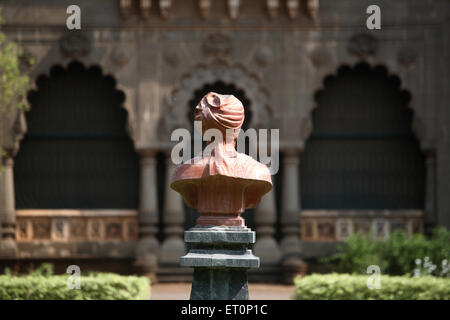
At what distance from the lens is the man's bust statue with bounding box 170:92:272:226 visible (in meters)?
10.5

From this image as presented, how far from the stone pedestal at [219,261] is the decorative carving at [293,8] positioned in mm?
12084

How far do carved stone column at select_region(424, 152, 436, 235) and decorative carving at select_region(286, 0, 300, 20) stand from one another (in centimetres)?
493

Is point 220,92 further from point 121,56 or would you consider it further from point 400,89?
point 400,89

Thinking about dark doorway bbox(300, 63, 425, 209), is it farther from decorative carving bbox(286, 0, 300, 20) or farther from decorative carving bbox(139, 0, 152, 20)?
decorative carving bbox(139, 0, 152, 20)

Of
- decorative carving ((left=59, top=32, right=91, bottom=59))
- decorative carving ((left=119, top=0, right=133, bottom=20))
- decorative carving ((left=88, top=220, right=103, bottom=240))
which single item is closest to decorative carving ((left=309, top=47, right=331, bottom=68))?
decorative carving ((left=119, top=0, right=133, bottom=20))

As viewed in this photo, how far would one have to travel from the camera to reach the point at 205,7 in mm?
21625

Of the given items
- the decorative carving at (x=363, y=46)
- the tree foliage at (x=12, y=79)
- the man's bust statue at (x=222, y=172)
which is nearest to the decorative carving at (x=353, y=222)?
the decorative carving at (x=363, y=46)

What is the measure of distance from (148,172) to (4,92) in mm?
4119

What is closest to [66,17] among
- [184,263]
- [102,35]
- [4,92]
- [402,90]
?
[102,35]

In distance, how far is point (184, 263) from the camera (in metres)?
10.3

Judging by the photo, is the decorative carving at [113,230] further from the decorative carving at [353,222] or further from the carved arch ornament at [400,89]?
the carved arch ornament at [400,89]

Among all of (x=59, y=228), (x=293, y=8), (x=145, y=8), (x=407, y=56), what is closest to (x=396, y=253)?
(x=407, y=56)

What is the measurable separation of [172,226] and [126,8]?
5679 mm
